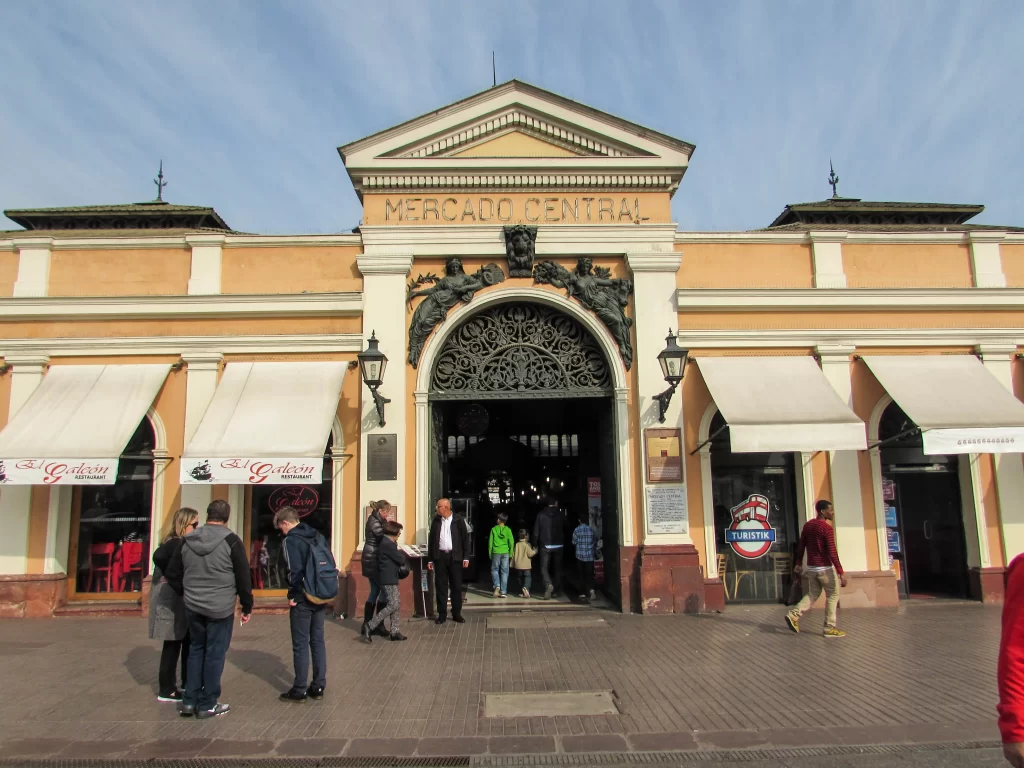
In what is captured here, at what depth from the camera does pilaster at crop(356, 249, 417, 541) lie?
9.98m

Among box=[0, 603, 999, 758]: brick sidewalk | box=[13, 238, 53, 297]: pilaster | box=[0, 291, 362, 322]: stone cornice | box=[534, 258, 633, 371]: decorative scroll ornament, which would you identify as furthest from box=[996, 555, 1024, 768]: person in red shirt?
box=[13, 238, 53, 297]: pilaster

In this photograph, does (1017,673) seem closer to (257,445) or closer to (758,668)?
(758,668)

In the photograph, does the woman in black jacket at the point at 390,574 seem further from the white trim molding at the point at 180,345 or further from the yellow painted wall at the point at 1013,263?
the yellow painted wall at the point at 1013,263

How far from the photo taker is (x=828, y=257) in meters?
11.1

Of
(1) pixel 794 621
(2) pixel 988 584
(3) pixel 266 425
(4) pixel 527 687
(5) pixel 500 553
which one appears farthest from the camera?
(5) pixel 500 553

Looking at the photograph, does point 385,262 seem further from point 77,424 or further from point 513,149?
point 77,424

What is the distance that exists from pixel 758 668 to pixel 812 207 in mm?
10912

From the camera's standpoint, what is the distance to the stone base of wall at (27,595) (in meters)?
9.97

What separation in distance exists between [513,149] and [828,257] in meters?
5.33

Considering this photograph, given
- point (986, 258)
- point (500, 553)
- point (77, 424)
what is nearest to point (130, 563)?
point (77, 424)

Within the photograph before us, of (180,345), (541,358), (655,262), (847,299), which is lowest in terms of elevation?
(541,358)

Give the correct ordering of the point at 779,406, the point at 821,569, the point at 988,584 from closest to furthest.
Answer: the point at 821,569 → the point at 779,406 → the point at 988,584

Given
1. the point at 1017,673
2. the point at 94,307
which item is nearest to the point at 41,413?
the point at 94,307

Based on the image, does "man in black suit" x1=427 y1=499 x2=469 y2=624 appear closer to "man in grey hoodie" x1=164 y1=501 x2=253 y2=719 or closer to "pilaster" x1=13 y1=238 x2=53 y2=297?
"man in grey hoodie" x1=164 y1=501 x2=253 y2=719
